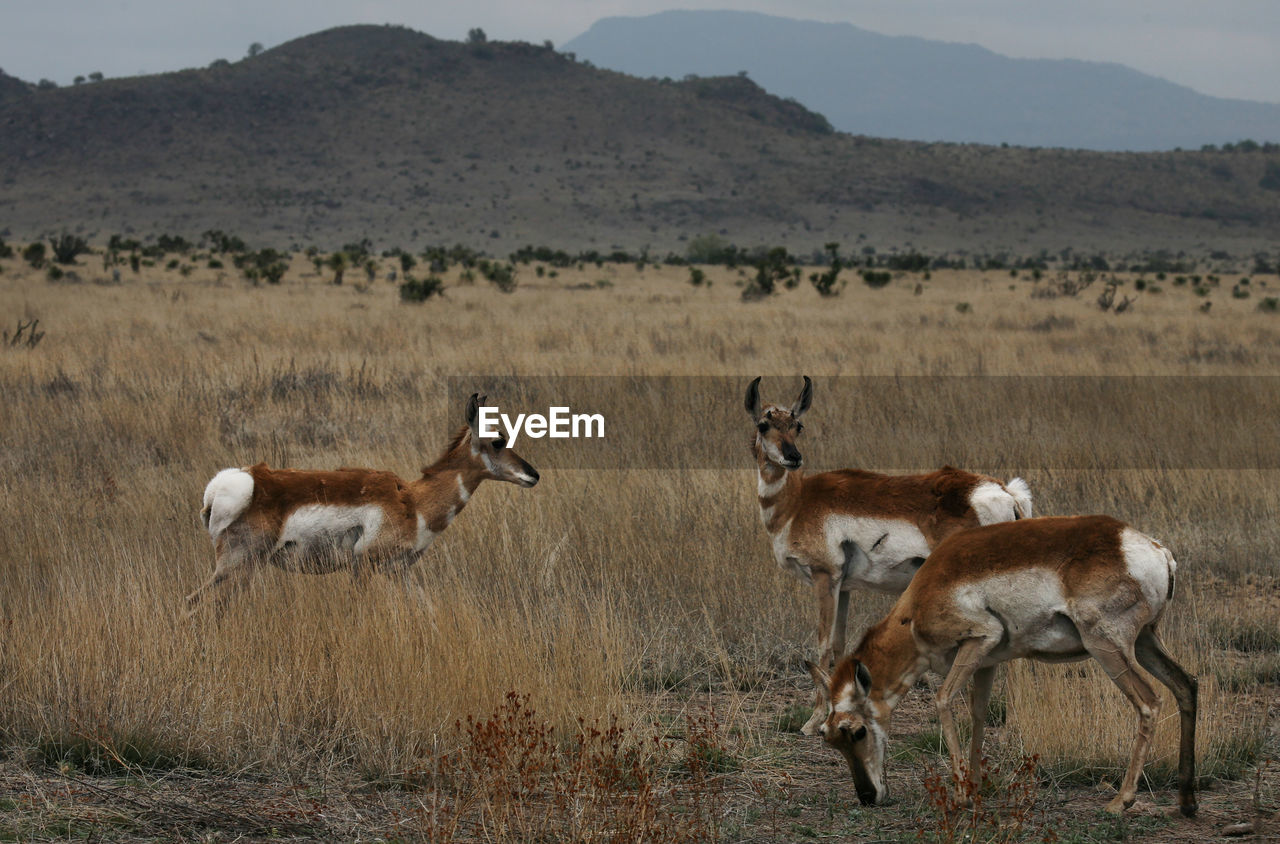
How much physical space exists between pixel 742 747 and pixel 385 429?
830 cm

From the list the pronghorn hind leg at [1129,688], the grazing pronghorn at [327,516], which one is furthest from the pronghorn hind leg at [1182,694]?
the grazing pronghorn at [327,516]

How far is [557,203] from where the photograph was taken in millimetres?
99375

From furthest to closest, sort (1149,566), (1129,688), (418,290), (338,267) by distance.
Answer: (338,267), (418,290), (1129,688), (1149,566)

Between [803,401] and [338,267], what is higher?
[338,267]

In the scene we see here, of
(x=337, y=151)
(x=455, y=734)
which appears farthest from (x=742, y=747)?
(x=337, y=151)

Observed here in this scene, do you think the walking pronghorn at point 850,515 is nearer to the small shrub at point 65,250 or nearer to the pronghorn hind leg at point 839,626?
the pronghorn hind leg at point 839,626

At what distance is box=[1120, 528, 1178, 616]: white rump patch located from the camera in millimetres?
4629

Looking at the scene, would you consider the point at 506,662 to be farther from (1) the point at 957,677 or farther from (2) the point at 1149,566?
(2) the point at 1149,566

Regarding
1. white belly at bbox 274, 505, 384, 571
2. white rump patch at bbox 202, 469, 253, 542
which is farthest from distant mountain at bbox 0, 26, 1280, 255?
white rump patch at bbox 202, 469, 253, 542

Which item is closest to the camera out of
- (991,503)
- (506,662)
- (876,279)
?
(991,503)

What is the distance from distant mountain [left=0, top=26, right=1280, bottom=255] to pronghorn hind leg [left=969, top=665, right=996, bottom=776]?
3090 inches

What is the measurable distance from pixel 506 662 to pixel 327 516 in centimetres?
150

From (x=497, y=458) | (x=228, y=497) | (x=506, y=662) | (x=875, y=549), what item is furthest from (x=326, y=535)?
(x=875, y=549)

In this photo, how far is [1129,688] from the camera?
4.74 meters
